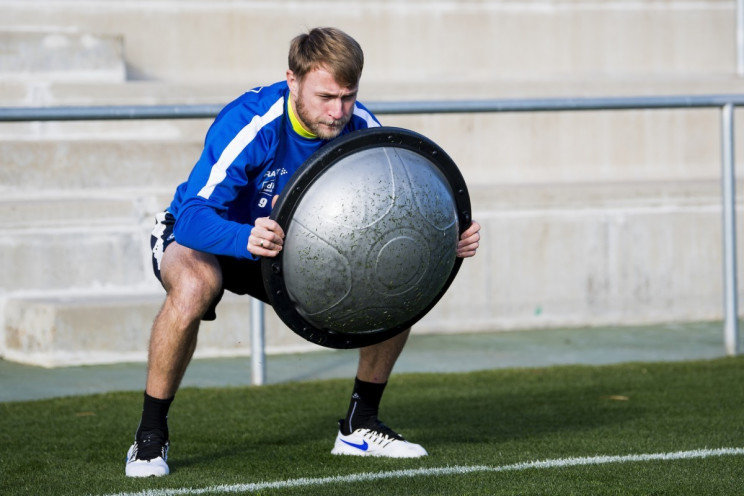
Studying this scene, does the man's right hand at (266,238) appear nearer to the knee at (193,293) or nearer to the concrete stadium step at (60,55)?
the knee at (193,293)

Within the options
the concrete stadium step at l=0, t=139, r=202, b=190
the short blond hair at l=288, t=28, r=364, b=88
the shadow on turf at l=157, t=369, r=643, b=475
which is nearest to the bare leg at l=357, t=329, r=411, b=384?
the shadow on turf at l=157, t=369, r=643, b=475

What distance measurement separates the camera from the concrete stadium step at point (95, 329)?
667 centimetres

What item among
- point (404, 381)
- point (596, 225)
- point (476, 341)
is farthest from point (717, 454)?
point (596, 225)

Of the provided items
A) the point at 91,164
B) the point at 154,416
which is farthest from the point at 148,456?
the point at 91,164

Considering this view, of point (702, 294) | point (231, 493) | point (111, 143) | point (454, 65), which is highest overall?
point (454, 65)

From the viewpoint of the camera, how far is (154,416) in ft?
13.6

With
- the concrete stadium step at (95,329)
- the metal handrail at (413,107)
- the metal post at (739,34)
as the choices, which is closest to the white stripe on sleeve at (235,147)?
the metal handrail at (413,107)

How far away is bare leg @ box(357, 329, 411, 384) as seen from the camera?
457 cm

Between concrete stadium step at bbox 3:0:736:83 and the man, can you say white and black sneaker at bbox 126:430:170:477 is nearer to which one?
the man

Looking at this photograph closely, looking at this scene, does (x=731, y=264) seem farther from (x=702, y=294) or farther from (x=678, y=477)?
(x=678, y=477)

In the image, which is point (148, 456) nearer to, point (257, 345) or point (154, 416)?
point (154, 416)

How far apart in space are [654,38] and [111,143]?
195 inches

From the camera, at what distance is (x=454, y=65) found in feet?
33.6

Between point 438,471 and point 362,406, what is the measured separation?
0.58m
